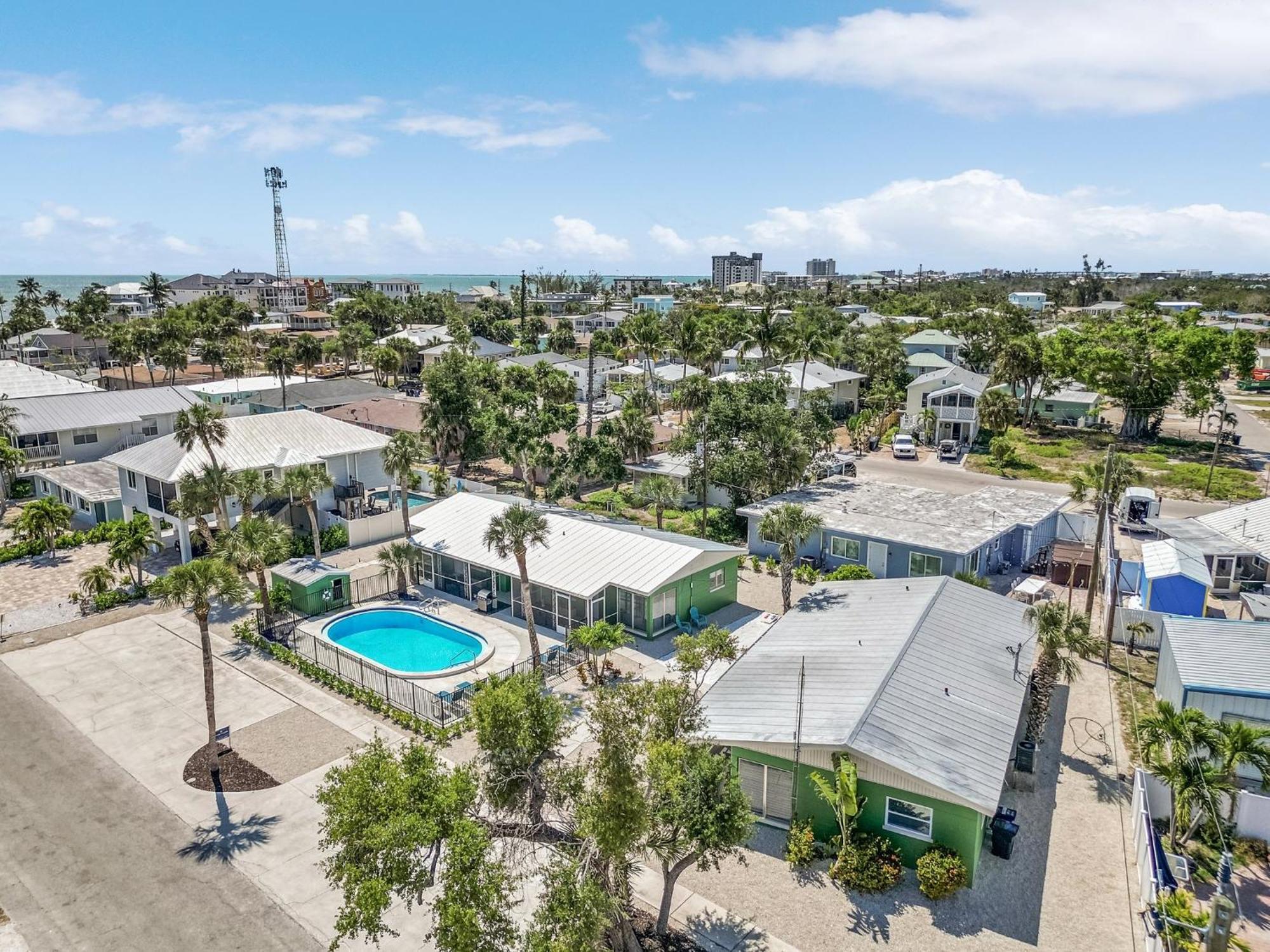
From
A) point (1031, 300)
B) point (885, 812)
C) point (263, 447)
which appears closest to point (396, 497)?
point (263, 447)

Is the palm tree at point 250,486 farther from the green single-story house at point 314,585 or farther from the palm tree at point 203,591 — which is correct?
the palm tree at point 203,591

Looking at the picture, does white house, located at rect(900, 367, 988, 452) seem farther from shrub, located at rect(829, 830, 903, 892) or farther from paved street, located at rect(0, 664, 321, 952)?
paved street, located at rect(0, 664, 321, 952)

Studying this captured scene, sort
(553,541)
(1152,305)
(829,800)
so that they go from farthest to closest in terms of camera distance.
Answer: (1152,305), (553,541), (829,800)

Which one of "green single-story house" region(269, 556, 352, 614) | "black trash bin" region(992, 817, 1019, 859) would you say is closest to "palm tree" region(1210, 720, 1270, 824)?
"black trash bin" region(992, 817, 1019, 859)

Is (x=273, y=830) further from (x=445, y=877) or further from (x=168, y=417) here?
(x=168, y=417)

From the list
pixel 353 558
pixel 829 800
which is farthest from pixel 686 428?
A: pixel 829 800

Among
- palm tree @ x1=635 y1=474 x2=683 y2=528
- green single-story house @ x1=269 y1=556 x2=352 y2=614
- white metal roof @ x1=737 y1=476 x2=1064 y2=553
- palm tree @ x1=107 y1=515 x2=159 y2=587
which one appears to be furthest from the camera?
palm tree @ x1=635 y1=474 x2=683 y2=528

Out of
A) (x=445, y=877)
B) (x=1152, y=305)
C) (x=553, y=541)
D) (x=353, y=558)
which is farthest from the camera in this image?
(x=1152, y=305)
